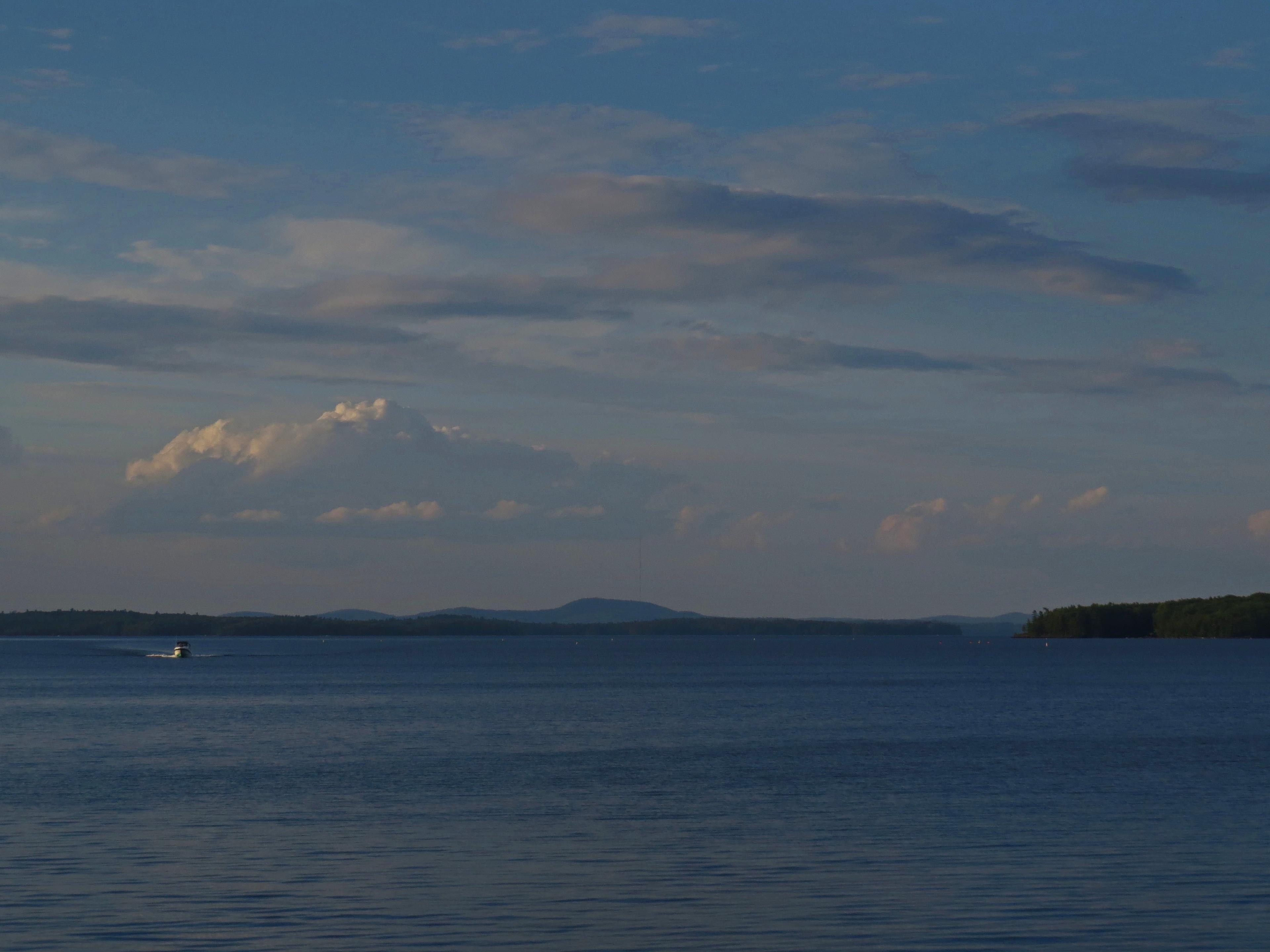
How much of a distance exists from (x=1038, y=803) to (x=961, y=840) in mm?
9551

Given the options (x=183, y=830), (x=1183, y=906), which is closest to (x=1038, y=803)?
(x=1183, y=906)

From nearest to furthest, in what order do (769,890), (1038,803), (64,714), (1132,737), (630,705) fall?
(769,890)
(1038,803)
(1132,737)
(64,714)
(630,705)

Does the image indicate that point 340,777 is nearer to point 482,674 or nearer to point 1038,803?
point 1038,803

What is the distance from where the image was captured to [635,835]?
3803 cm

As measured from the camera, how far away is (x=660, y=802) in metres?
45.5

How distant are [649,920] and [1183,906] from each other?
10.7m

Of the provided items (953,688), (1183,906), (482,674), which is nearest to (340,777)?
(1183,906)

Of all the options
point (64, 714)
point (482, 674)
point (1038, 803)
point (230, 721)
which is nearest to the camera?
point (1038, 803)

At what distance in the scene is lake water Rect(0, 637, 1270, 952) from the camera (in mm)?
26172

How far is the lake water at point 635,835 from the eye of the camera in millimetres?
26172

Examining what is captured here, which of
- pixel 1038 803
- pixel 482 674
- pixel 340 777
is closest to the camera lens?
pixel 1038 803

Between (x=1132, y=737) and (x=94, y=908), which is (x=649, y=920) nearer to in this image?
(x=94, y=908)

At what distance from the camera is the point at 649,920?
26609mm

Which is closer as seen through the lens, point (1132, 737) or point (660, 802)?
point (660, 802)
